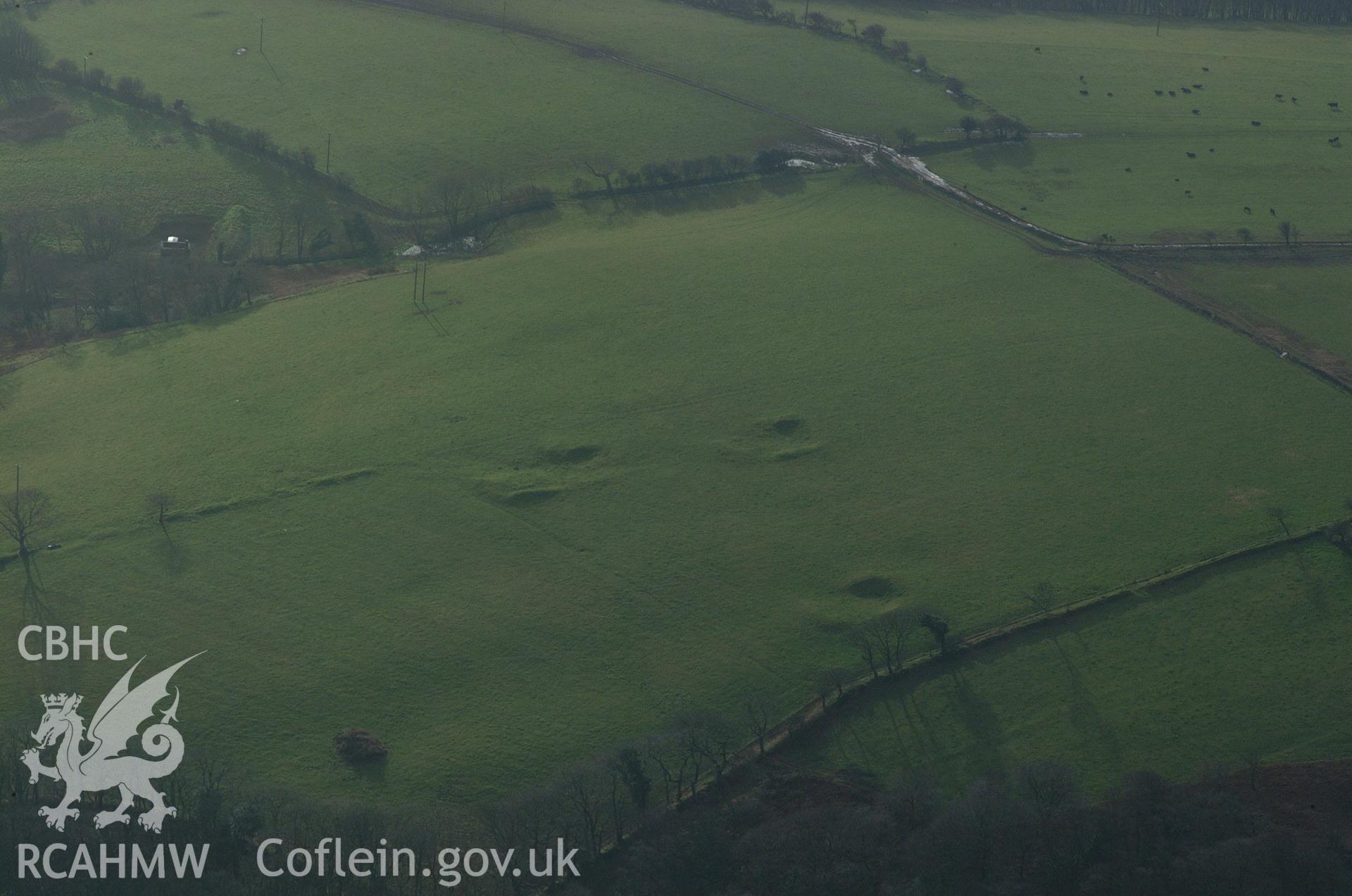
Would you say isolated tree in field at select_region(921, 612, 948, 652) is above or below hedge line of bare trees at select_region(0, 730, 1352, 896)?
above

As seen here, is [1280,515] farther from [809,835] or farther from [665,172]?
[665,172]

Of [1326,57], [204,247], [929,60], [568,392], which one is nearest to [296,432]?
[568,392]

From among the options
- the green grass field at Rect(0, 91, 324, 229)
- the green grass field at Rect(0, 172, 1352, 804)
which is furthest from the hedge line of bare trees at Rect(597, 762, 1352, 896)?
the green grass field at Rect(0, 91, 324, 229)

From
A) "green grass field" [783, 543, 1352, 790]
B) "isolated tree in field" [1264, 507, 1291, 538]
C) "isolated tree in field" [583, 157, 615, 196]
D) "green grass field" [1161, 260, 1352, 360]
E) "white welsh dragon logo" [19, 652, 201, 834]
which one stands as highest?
"isolated tree in field" [583, 157, 615, 196]

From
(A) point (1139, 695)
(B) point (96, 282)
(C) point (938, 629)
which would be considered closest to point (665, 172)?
(B) point (96, 282)

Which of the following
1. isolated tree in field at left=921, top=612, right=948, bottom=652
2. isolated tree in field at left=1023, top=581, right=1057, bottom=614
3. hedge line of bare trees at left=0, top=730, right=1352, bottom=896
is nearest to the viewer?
hedge line of bare trees at left=0, top=730, right=1352, bottom=896

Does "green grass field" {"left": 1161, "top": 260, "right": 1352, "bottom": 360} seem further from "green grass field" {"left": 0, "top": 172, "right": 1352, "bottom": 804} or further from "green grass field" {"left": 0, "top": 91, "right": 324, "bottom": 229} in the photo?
"green grass field" {"left": 0, "top": 91, "right": 324, "bottom": 229}

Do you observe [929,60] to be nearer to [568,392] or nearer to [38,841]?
[568,392]
